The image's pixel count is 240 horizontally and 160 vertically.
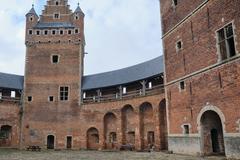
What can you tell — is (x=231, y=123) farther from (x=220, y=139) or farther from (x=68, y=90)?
(x=68, y=90)

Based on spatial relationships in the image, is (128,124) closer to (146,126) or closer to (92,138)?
(146,126)

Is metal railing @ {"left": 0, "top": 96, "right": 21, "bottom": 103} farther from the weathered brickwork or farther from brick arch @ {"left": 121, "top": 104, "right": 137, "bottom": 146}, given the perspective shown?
the weathered brickwork

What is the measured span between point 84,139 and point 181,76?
15549mm

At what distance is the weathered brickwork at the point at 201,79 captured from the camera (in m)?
13.1

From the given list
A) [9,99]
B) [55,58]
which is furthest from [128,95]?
[9,99]

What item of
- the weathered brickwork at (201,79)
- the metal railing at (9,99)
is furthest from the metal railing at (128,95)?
the metal railing at (9,99)

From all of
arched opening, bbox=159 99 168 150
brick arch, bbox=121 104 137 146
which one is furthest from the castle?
brick arch, bbox=121 104 137 146

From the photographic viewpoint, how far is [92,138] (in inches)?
1155

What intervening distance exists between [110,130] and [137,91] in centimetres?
567

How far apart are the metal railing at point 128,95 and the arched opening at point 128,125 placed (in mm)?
1280

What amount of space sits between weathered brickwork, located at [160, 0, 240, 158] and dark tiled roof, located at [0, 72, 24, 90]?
62.2ft

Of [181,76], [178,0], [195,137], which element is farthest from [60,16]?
[195,137]

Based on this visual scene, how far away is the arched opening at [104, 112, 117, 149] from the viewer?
28094mm

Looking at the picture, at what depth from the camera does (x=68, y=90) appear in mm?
30672
